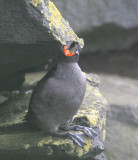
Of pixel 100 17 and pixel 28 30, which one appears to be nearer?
pixel 28 30

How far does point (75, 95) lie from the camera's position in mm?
2793

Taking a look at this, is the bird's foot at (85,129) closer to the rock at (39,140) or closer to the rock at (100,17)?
the rock at (39,140)

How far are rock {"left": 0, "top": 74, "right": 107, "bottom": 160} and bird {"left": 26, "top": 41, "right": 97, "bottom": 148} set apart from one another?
0.18 meters

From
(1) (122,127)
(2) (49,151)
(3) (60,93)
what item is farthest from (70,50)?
(1) (122,127)

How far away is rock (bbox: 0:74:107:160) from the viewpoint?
9.74ft

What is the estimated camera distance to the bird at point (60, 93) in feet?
9.03

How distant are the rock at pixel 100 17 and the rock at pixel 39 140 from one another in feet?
12.0

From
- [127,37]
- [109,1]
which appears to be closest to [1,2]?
[109,1]

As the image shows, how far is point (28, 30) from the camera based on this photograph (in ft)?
9.55

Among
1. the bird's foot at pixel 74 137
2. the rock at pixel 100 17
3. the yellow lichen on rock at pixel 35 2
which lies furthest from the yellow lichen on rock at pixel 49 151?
the rock at pixel 100 17

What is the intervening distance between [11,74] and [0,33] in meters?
1.41

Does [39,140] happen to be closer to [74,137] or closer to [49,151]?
[49,151]

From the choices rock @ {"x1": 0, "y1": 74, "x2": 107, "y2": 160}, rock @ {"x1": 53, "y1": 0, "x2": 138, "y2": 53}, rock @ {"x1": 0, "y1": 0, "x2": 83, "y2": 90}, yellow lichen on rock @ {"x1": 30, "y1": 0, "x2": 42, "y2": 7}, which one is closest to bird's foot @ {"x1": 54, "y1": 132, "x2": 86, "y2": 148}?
rock @ {"x1": 0, "y1": 74, "x2": 107, "y2": 160}

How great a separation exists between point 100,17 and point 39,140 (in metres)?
4.58
